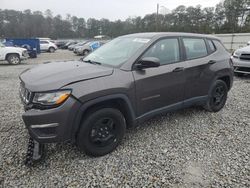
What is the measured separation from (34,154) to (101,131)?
3.05 ft

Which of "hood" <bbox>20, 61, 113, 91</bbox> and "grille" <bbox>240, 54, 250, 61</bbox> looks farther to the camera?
"grille" <bbox>240, 54, 250, 61</bbox>

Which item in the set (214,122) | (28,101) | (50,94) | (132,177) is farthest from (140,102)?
(214,122)

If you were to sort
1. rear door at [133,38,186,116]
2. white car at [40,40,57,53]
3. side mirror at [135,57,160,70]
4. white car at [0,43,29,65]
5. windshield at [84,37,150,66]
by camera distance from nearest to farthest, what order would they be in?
side mirror at [135,57,160,70] → rear door at [133,38,186,116] → windshield at [84,37,150,66] → white car at [0,43,29,65] → white car at [40,40,57,53]

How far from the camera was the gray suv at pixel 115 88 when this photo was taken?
2.36 metres

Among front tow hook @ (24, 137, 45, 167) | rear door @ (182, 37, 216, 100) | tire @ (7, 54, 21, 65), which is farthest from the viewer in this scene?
tire @ (7, 54, 21, 65)

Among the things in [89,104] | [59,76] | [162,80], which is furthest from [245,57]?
[59,76]

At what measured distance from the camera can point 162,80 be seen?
123 inches

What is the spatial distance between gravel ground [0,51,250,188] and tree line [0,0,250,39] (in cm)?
3026

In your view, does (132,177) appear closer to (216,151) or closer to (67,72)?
(216,151)

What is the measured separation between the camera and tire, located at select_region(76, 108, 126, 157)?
8.42ft

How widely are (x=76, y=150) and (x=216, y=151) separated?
2.08 meters

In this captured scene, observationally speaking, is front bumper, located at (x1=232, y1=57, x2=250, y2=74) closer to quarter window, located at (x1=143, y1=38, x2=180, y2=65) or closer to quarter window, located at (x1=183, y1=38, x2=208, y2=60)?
quarter window, located at (x1=183, y1=38, x2=208, y2=60)

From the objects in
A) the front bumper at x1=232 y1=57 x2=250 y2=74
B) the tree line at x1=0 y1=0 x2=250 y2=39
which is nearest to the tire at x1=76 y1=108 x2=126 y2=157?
the front bumper at x1=232 y1=57 x2=250 y2=74

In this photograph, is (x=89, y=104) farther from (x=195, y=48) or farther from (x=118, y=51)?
(x=195, y=48)
